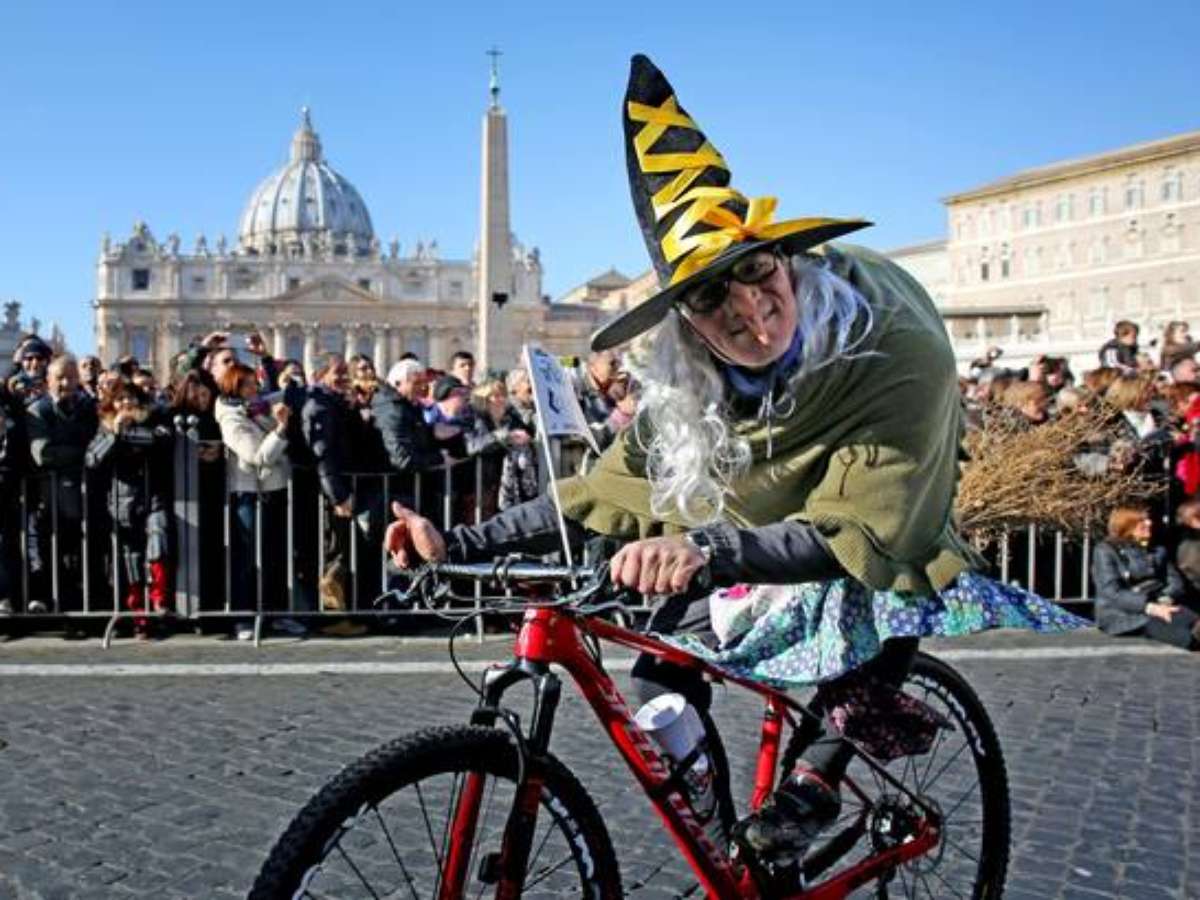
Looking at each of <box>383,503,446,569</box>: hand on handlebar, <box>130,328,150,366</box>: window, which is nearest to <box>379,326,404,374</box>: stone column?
<box>130,328,150,366</box>: window

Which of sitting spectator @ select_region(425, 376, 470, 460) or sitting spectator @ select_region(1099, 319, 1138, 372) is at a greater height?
sitting spectator @ select_region(1099, 319, 1138, 372)

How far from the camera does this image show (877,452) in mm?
2326

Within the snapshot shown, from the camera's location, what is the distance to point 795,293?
2.47m

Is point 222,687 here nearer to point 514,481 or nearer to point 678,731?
point 514,481

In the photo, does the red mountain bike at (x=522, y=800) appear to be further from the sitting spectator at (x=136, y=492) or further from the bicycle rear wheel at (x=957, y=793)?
the sitting spectator at (x=136, y=492)

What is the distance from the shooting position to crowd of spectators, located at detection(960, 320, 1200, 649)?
7.44 metres

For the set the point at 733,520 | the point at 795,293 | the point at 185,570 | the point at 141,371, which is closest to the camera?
the point at 795,293

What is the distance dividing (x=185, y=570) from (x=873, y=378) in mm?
5957

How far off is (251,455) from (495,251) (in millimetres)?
29927

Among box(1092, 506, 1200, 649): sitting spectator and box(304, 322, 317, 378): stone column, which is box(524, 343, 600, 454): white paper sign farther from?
box(304, 322, 317, 378): stone column

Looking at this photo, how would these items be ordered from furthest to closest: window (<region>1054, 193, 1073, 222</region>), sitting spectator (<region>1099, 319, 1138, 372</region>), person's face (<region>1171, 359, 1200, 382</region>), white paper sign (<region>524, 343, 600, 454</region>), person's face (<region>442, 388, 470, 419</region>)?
window (<region>1054, 193, 1073, 222</region>) < sitting spectator (<region>1099, 319, 1138, 372</region>) < person's face (<region>1171, 359, 1200, 382</region>) < person's face (<region>442, 388, 470, 419</region>) < white paper sign (<region>524, 343, 600, 454</region>)

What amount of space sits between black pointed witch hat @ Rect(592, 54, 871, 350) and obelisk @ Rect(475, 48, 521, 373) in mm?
31976

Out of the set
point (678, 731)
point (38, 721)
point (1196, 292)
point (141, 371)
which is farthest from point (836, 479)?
point (1196, 292)

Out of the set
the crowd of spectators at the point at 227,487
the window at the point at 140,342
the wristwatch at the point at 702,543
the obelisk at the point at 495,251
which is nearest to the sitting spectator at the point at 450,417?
the crowd of spectators at the point at 227,487
